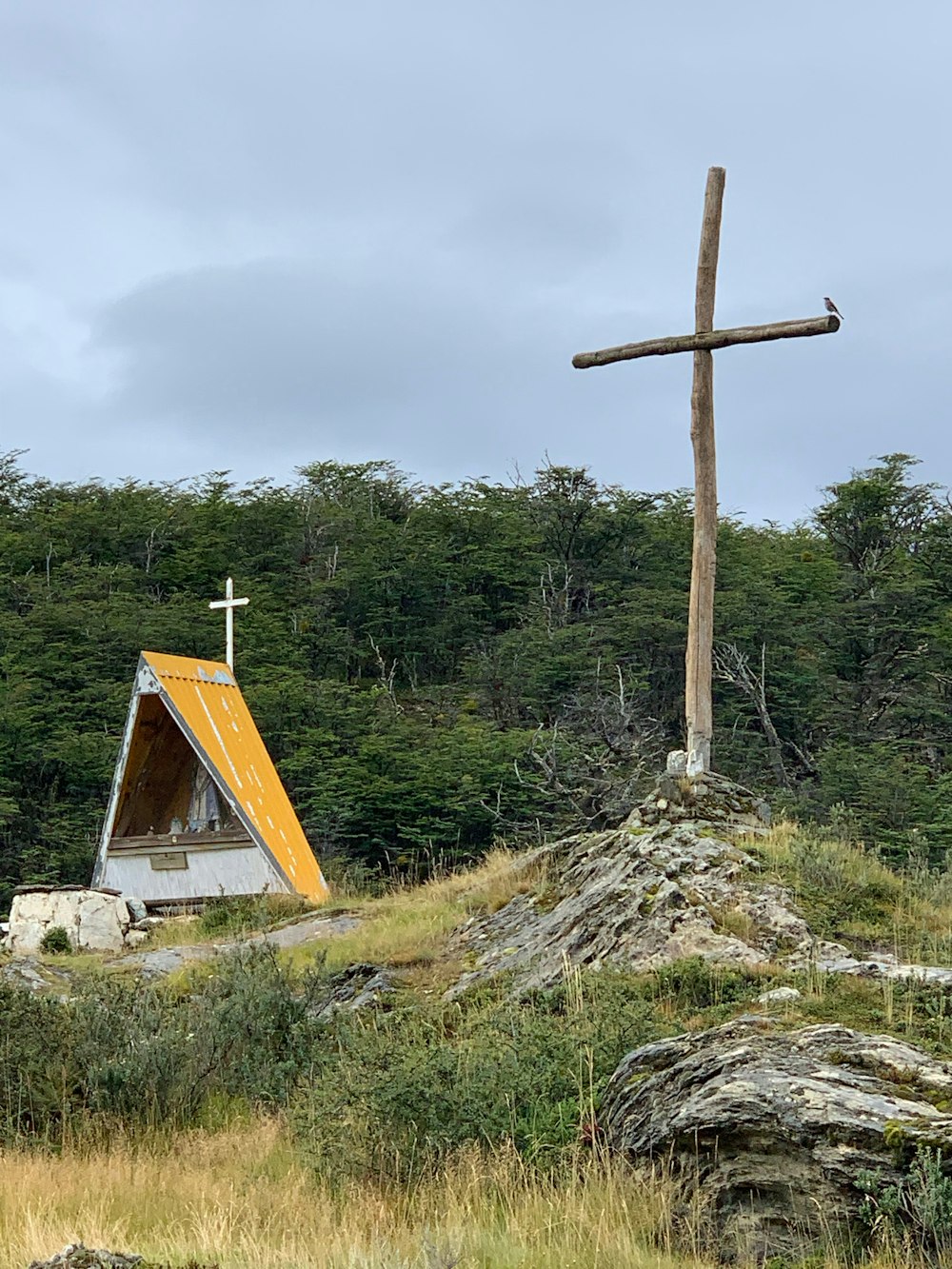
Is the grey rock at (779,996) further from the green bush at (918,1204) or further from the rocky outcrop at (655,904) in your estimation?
the green bush at (918,1204)

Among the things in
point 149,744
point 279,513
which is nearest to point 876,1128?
point 149,744

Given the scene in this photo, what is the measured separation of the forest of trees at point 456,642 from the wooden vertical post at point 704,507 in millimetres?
9305

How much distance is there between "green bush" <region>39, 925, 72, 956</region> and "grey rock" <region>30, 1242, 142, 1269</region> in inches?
421

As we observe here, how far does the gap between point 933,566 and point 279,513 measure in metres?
16.9

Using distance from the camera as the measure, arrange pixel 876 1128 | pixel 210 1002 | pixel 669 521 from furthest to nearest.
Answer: pixel 669 521
pixel 210 1002
pixel 876 1128

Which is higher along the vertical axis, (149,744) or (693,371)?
(693,371)

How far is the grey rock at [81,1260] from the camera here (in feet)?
14.8

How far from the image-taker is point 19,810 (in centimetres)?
2955

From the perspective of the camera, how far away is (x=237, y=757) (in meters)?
19.0

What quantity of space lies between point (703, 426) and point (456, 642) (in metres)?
26.4

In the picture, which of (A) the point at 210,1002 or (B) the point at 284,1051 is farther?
(A) the point at 210,1002

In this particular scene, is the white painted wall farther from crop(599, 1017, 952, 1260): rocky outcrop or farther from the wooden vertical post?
crop(599, 1017, 952, 1260): rocky outcrop

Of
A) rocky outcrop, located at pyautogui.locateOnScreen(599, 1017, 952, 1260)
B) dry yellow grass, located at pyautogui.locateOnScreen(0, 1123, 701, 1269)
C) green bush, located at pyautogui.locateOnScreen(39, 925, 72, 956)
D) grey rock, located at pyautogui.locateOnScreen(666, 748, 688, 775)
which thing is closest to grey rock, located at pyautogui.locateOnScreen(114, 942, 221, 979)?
green bush, located at pyautogui.locateOnScreen(39, 925, 72, 956)

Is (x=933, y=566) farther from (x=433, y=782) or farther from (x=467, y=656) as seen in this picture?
(x=433, y=782)
